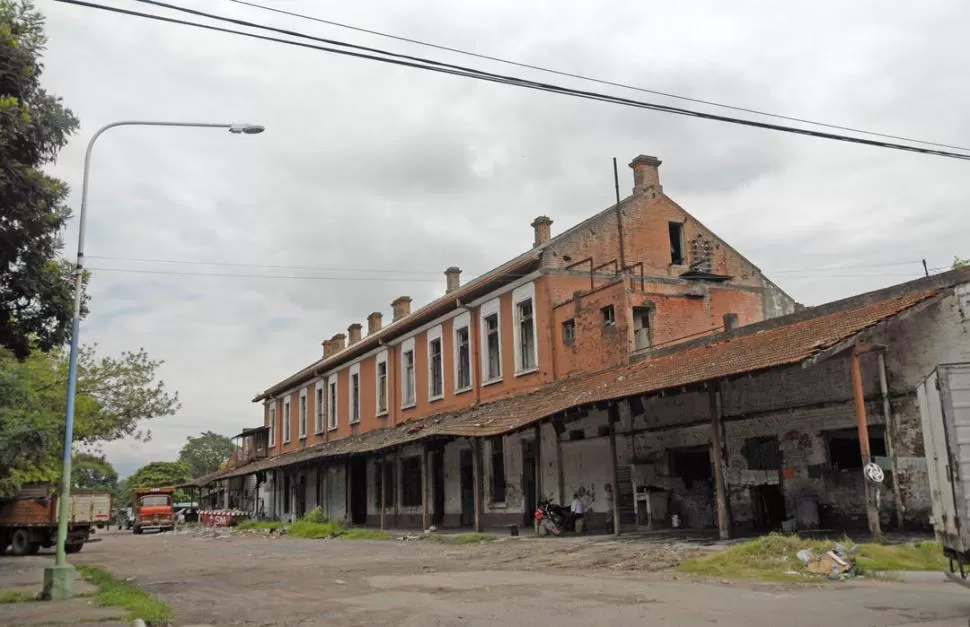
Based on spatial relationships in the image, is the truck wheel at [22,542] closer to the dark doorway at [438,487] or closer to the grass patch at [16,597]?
the dark doorway at [438,487]

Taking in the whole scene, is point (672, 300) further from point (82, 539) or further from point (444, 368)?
point (82, 539)

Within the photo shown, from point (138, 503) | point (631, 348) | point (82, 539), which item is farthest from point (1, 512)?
point (138, 503)

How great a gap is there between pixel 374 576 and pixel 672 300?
1357 centimetres

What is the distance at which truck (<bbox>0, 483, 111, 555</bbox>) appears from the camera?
23.1m

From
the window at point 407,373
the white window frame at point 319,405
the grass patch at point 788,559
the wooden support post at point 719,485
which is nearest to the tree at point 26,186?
the grass patch at point 788,559

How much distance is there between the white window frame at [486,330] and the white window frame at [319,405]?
17182 mm

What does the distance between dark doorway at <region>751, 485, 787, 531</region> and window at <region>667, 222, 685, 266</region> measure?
10293 mm

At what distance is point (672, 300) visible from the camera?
23688mm

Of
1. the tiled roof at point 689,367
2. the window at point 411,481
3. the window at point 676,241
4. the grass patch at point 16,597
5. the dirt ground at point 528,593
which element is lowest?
the dirt ground at point 528,593

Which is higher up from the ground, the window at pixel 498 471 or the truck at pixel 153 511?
the window at pixel 498 471

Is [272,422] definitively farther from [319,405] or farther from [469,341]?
[469,341]

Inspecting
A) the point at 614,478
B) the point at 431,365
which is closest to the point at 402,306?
the point at 431,365

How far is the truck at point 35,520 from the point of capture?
2312 cm

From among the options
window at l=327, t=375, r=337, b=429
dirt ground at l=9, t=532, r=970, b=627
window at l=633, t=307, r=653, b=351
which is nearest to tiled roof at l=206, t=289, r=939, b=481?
window at l=633, t=307, r=653, b=351
